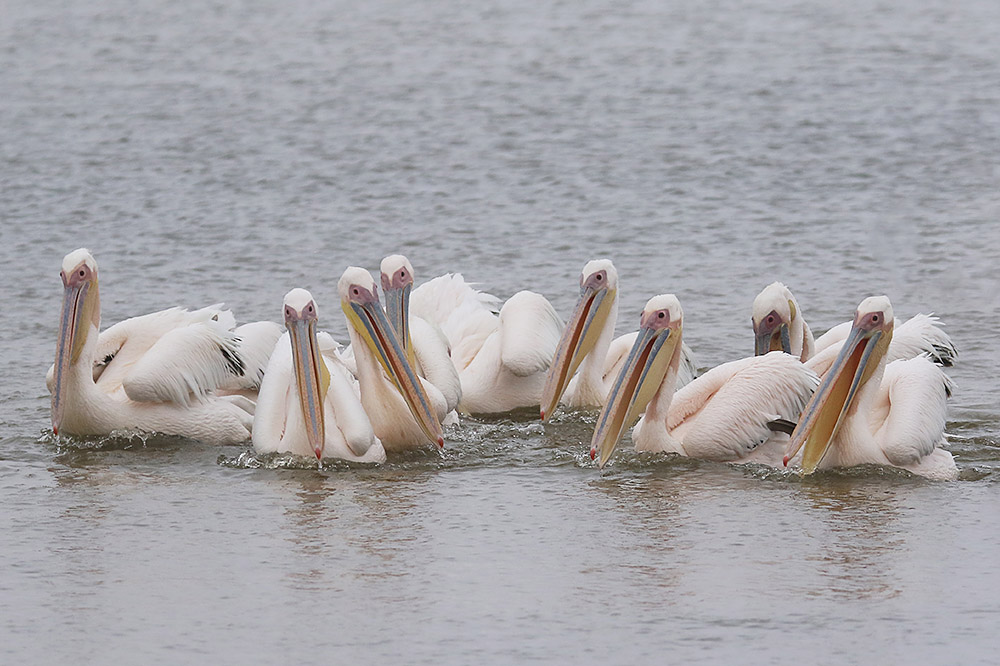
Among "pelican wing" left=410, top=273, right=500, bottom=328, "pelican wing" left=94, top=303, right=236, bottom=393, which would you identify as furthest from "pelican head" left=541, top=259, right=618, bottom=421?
"pelican wing" left=94, top=303, right=236, bottom=393

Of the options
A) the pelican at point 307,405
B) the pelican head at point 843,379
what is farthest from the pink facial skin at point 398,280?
the pelican head at point 843,379

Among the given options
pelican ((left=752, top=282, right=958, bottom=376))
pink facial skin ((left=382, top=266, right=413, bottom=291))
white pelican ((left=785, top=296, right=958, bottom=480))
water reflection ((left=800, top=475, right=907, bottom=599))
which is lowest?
water reflection ((left=800, top=475, right=907, bottom=599))

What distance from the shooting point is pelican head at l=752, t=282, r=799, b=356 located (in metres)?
6.77

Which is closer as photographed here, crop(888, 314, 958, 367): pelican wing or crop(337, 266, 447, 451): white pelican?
crop(337, 266, 447, 451): white pelican

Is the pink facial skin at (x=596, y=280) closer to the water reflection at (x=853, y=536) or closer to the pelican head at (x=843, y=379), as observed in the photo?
the pelican head at (x=843, y=379)

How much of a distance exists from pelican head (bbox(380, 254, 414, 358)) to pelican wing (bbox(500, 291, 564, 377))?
482 millimetres

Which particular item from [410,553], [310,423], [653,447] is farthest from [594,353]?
[410,553]

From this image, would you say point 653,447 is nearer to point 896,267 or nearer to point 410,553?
point 410,553

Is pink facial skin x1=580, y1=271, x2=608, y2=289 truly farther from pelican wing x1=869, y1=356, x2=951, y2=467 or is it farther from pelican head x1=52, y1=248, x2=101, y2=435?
pelican head x1=52, y1=248, x2=101, y2=435

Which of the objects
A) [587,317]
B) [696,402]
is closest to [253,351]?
[587,317]

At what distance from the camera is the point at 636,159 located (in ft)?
39.2

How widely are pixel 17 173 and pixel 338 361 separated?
19.2 ft

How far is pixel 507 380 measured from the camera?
720cm

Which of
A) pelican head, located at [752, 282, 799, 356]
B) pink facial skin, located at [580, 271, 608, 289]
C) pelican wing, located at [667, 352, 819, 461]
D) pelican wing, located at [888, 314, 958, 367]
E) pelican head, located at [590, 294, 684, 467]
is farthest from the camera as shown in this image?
pink facial skin, located at [580, 271, 608, 289]
